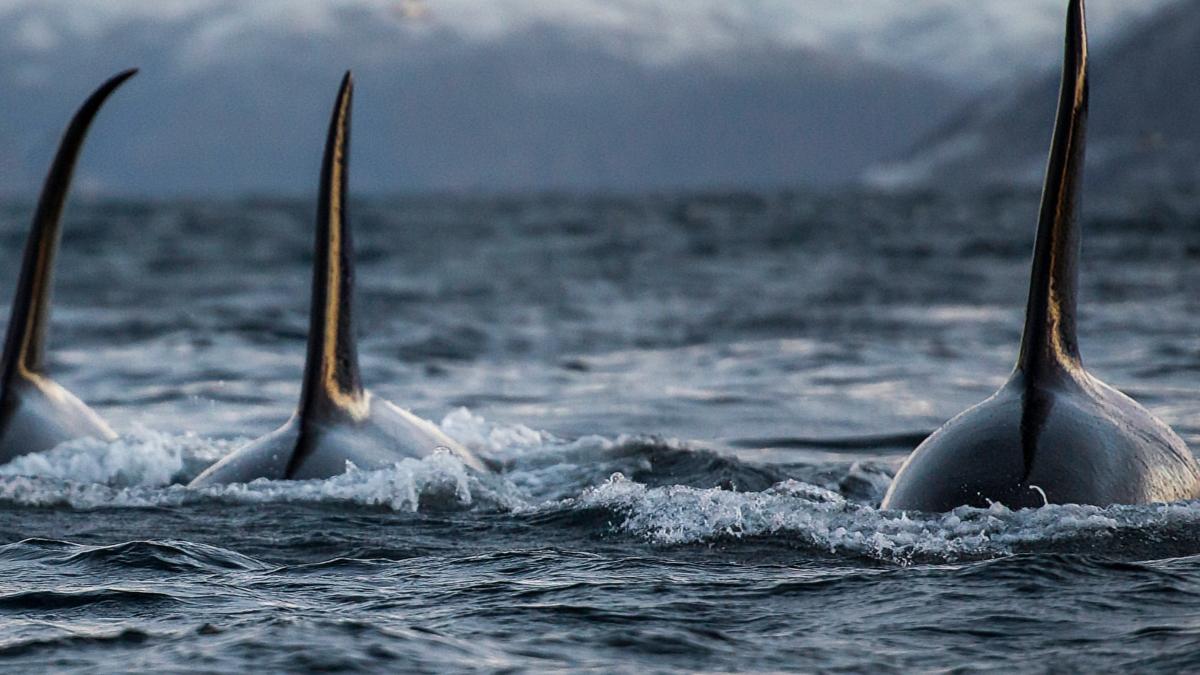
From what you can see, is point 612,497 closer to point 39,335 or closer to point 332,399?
point 332,399

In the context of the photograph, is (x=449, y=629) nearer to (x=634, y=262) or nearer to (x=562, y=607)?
(x=562, y=607)

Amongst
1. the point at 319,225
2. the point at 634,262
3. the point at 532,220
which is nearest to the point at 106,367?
the point at 319,225

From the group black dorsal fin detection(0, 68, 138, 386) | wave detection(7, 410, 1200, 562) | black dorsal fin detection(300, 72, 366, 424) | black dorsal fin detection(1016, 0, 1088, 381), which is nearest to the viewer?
wave detection(7, 410, 1200, 562)

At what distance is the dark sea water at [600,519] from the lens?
19.1ft

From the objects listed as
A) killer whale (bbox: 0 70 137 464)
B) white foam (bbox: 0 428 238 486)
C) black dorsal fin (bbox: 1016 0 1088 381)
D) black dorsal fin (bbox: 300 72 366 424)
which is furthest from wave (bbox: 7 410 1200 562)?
black dorsal fin (bbox: 1016 0 1088 381)

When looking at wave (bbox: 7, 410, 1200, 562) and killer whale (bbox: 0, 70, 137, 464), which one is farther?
killer whale (bbox: 0, 70, 137, 464)

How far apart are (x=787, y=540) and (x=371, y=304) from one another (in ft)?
59.6

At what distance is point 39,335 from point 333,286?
1.75 m

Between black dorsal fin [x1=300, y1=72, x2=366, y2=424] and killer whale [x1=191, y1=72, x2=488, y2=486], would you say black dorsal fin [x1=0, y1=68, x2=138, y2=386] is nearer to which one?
killer whale [x1=191, y1=72, x2=488, y2=486]

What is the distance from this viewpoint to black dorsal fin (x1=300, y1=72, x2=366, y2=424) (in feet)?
26.4

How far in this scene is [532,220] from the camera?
213ft

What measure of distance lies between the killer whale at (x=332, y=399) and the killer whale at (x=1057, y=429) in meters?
2.42

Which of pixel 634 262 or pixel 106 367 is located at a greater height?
pixel 634 262

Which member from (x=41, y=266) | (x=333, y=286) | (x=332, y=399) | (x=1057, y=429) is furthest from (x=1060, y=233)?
(x=41, y=266)
